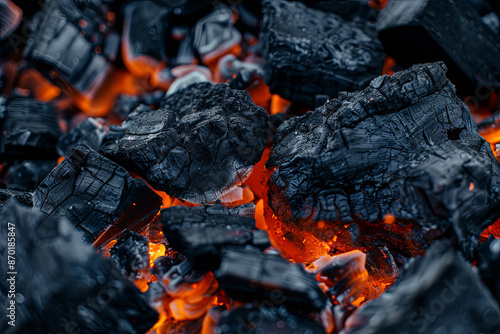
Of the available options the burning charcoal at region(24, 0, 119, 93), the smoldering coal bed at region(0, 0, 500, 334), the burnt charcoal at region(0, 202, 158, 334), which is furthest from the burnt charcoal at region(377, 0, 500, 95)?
the burnt charcoal at region(0, 202, 158, 334)

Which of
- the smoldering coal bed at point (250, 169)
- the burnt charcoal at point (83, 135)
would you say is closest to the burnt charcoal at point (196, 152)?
the smoldering coal bed at point (250, 169)

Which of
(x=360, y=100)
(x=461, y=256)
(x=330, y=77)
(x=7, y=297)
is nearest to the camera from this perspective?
(x=461, y=256)

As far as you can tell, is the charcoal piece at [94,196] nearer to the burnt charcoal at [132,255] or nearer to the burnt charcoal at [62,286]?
the burnt charcoal at [132,255]

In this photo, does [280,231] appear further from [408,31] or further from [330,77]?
[408,31]

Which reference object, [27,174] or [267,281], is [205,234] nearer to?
[267,281]

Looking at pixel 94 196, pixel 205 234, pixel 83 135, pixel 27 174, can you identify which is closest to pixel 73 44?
pixel 83 135

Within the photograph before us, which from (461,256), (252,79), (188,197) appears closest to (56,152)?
(188,197)
